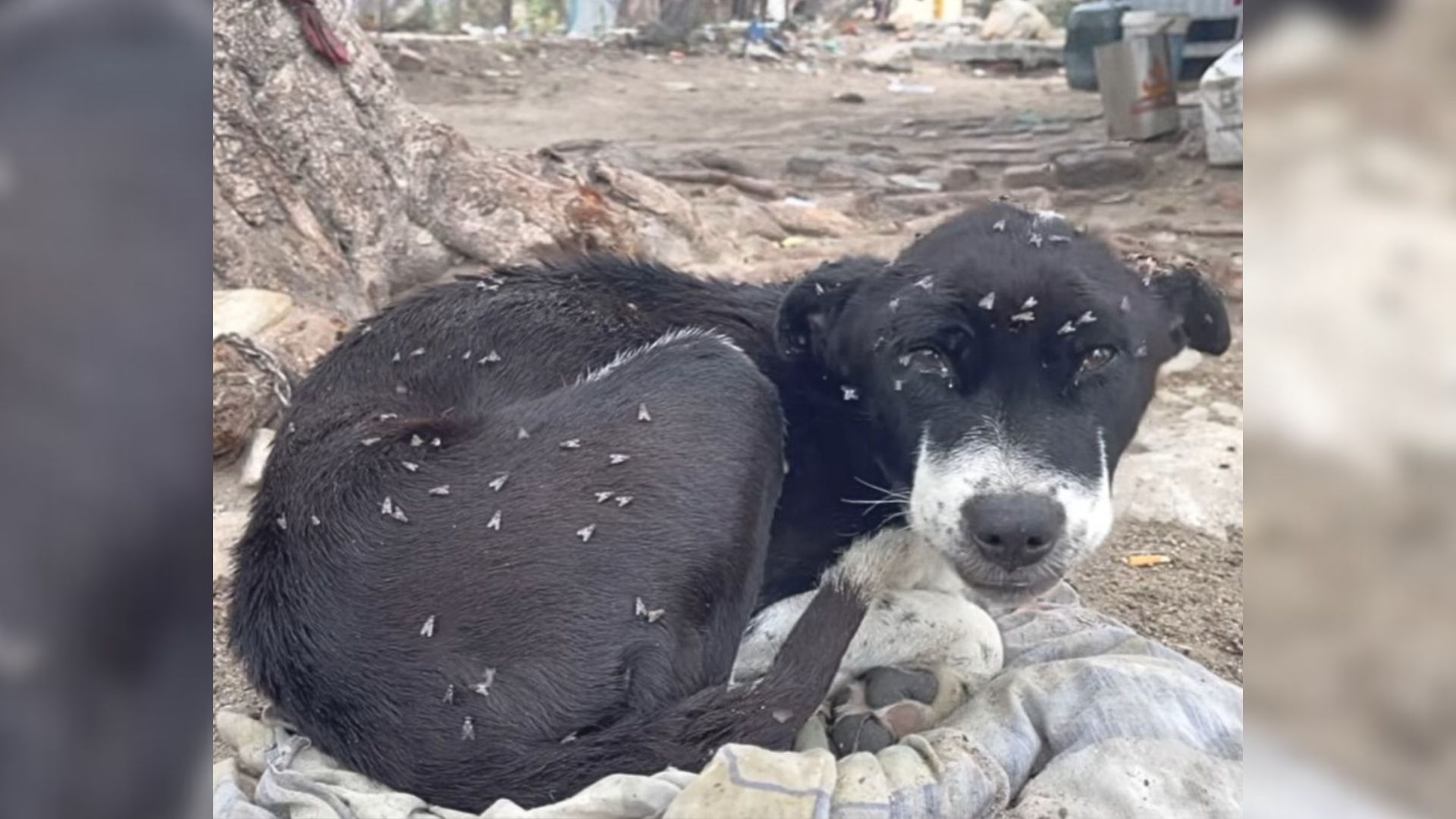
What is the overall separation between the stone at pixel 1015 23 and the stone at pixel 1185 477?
1.32 m

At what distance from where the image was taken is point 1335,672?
1.20m

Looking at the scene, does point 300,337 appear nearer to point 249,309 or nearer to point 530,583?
point 249,309

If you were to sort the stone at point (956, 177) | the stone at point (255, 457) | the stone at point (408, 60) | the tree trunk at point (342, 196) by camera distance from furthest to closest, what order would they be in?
1. the stone at point (408, 60)
2. the stone at point (956, 177)
3. the tree trunk at point (342, 196)
4. the stone at point (255, 457)

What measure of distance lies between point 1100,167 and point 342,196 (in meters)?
2.46

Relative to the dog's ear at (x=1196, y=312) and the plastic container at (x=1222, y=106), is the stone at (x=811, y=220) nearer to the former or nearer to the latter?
the plastic container at (x=1222, y=106)

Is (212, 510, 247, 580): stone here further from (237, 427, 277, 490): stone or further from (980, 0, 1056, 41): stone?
(980, 0, 1056, 41): stone

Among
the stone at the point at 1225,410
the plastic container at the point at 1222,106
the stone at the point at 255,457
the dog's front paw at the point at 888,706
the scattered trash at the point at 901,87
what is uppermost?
the scattered trash at the point at 901,87

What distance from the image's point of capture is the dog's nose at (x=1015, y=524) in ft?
8.05

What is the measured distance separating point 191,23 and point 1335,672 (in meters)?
1.23

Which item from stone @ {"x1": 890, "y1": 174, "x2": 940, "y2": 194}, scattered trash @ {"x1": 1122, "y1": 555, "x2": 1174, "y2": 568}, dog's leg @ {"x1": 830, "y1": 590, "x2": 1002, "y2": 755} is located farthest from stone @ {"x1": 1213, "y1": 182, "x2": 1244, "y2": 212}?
dog's leg @ {"x1": 830, "y1": 590, "x2": 1002, "y2": 755}

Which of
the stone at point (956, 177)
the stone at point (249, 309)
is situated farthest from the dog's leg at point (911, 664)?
the stone at point (249, 309)

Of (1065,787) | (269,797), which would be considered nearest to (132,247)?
(269,797)

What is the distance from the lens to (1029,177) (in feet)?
13.9

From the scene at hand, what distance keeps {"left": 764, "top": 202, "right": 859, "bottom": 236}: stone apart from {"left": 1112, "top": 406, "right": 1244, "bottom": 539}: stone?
1074mm
